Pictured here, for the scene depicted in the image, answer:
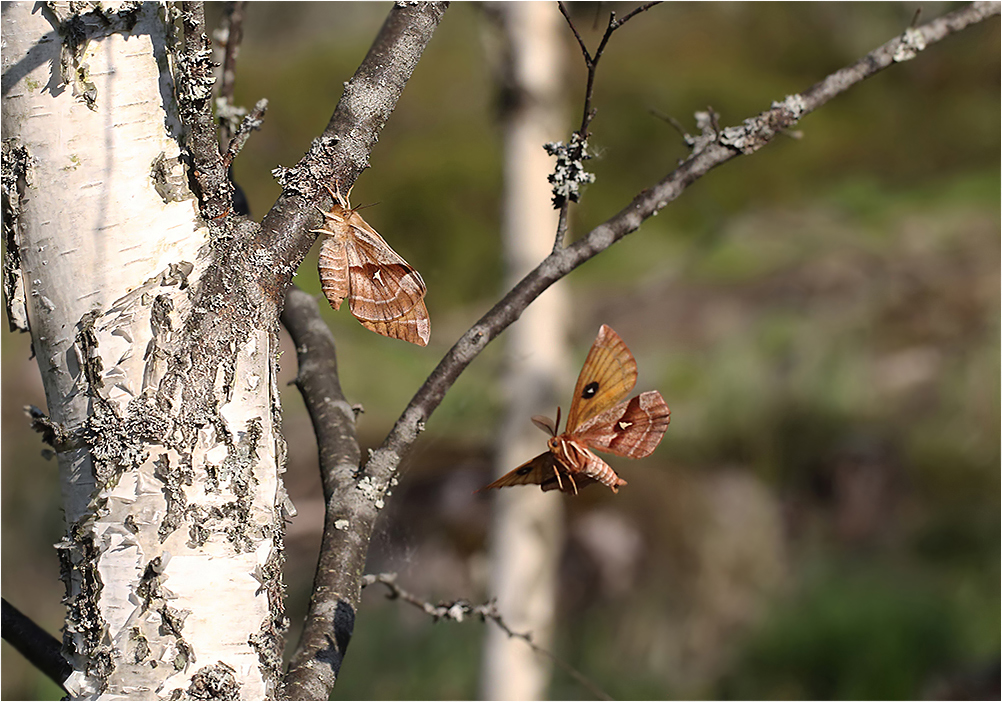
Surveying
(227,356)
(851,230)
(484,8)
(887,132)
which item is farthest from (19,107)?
(887,132)

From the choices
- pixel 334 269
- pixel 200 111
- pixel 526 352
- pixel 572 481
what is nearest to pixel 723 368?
pixel 526 352

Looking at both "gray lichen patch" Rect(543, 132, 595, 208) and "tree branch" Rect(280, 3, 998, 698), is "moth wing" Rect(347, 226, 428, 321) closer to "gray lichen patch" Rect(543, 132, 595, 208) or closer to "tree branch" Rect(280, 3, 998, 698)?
"tree branch" Rect(280, 3, 998, 698)

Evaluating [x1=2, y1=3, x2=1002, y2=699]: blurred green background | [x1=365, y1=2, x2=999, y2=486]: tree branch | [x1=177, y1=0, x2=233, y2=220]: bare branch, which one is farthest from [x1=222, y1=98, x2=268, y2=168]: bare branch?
[x1=2, y1=3, x2=1002, y2=699]: blurred green background

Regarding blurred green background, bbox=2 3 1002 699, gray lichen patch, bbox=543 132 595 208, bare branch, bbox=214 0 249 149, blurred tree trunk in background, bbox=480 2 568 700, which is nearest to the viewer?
gray lichen patch, bbox=543 132 595 208

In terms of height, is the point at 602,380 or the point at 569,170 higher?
the point at 569,170

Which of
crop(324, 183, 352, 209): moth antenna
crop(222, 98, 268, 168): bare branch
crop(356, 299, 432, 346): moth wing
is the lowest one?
crop(356, 299, 432, 346): moth wing

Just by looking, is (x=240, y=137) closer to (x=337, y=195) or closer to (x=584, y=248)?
(x=337, y=195)
